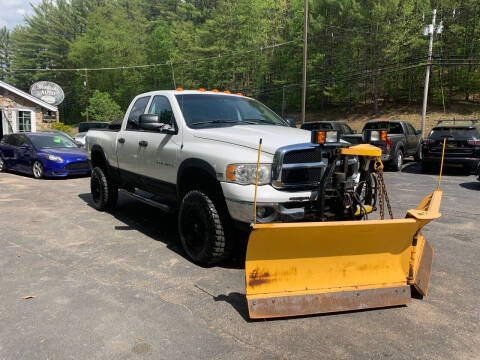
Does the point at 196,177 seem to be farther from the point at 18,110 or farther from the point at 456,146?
the point at 18,110

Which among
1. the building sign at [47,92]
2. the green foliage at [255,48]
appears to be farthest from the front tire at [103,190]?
the building sign at [47,92]

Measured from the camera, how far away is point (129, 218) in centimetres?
668

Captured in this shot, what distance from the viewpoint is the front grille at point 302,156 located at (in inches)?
153

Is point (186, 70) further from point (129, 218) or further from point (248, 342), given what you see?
point (248, 342)

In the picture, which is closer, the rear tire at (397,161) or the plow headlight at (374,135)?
the plow headlight at (374,135)

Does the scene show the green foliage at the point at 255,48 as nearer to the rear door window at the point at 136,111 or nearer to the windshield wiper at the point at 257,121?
the rear door window at the point at 136,111

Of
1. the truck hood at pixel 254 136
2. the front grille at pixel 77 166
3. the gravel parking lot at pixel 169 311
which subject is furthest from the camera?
the front grille at pixel 77 166

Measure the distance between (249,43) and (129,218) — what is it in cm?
4522

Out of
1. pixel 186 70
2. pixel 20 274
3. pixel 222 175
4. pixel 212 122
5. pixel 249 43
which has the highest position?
pixel 249 43

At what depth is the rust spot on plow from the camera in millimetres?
3209

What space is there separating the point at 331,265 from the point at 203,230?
60.1 inches

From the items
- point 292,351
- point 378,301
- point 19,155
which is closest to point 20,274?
point 292,351

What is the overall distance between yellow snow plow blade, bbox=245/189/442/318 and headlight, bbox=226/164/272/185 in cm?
83

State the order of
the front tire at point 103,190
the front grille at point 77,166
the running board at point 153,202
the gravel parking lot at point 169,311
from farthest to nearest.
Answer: the front grille at point 77,166, the front tire at point 103,190, the running board at point 153,202, the gravel parking lot at point 169,311
